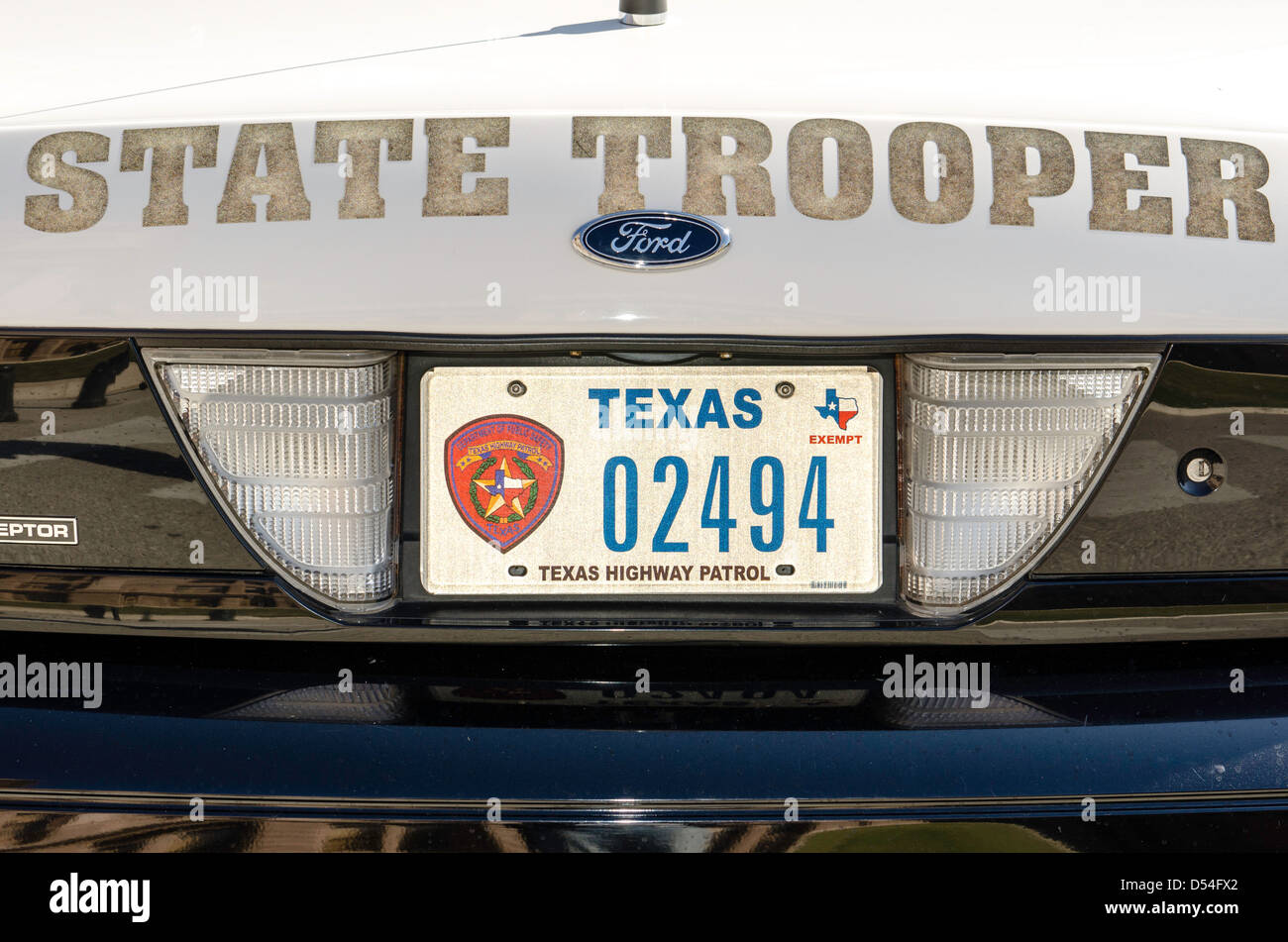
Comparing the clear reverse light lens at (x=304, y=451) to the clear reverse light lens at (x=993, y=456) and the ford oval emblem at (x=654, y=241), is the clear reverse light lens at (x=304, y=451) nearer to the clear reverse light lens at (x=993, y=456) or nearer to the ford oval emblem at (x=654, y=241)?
the ford oval emblem at (x=654, y=241)

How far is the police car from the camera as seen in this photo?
156cm

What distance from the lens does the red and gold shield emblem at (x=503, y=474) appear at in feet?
5.39

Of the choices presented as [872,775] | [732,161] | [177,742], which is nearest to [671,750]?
[872,775]

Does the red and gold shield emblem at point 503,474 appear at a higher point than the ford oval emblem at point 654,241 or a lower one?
lower

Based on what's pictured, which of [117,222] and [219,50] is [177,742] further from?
[219,50]

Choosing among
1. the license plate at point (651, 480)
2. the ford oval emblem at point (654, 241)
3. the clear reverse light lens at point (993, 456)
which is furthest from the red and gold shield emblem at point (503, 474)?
the clear reverse light lens at point (993, 456)

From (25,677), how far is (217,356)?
1.80 ft

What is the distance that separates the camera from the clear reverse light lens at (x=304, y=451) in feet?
5.31

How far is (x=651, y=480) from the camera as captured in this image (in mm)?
1655

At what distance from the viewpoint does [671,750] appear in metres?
1.62

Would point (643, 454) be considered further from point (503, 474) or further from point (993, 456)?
point (993, 456)

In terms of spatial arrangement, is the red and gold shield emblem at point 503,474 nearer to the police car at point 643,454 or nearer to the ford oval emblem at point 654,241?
the police car at point 643,454

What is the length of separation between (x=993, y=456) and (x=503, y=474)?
65cm

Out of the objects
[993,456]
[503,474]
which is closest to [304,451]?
[503,474]
